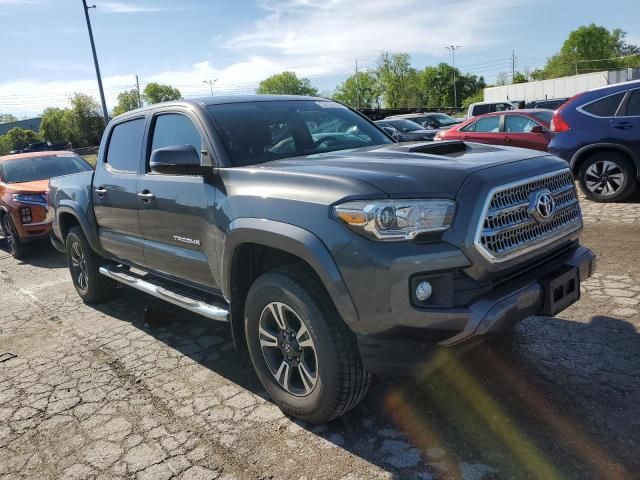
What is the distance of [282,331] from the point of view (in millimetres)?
3080

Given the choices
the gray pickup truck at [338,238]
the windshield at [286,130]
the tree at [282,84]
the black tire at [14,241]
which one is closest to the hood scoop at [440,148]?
the gray pickup truck at [338,238]

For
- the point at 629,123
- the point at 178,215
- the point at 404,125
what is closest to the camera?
the point at 178,215

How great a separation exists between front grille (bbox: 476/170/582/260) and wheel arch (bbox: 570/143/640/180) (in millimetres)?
5337

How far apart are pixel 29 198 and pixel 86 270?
371 cm

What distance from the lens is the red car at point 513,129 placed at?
34.1 ft

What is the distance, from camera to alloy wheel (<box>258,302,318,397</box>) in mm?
2945

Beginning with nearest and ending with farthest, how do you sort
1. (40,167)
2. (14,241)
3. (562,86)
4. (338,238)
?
1. (338,238)
2. (14,241)
3. (40,167)
4. (562,86)

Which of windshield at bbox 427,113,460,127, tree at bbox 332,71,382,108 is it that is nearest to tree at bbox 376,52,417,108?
tree at bbox 332,71,382,108

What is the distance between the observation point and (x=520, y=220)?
2.71 m

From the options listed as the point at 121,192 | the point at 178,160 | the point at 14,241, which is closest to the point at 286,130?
the point at 178,160

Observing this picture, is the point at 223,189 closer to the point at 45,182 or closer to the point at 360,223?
the point at 360,223

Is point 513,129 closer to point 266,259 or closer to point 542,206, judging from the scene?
point 542,206

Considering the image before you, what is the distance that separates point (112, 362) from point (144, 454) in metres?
1.44

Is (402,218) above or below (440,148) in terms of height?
below
